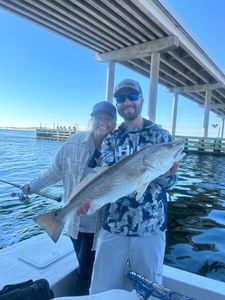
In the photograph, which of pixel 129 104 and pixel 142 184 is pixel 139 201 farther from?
pixel 129 104

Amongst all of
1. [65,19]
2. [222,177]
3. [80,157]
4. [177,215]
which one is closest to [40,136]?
[65,19]

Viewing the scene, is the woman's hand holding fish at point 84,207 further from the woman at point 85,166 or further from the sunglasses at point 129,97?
the sunglasses at point 129,97

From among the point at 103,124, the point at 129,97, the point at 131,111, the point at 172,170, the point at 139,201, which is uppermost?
the point at 129,97

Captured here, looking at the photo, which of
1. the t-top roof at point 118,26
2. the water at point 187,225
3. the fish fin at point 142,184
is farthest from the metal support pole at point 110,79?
the fish fin at point 142,184

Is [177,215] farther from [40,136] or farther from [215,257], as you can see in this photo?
[40,136]

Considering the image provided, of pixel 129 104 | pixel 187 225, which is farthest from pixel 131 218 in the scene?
pixel 187 225

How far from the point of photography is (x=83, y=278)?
2641 millimetres

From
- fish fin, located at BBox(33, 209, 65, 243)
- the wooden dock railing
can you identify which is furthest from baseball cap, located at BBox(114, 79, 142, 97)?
the wooden dock railing

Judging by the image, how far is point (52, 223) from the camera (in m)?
2.18

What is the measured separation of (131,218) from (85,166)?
0.78 m

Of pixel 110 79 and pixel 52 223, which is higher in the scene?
pixel 110 79

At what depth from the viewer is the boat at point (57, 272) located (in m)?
2.37

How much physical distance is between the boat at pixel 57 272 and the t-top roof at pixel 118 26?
1196 cm

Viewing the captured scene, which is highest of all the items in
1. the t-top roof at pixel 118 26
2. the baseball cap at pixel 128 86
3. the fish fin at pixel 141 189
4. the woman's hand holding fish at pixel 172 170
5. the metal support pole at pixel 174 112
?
the t-top roof at pixel 118 26
